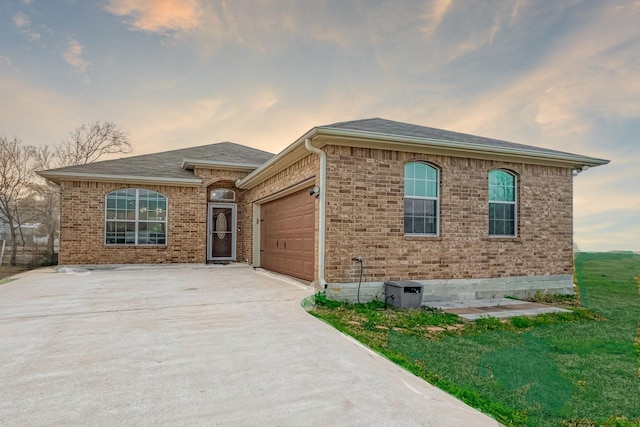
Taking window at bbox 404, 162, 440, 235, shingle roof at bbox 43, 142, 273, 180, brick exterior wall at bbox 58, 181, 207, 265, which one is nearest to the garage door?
window at bbox 404, 162, 440, 235

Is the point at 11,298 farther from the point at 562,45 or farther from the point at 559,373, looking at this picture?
the point at 562,45

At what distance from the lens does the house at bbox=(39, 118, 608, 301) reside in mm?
7594

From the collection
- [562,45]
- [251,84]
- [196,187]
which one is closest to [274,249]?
[196,187]

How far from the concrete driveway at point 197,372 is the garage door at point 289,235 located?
2648mm

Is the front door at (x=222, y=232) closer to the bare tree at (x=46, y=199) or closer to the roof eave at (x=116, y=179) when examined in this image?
the roof eave at (x=116, y=179)

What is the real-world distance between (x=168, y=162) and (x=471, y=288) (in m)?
12.1

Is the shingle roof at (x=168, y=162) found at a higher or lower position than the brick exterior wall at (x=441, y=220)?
higher

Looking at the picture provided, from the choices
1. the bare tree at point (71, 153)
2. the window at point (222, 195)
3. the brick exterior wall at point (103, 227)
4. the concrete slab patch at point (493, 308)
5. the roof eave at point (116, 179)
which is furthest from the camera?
the bare tree at point (71, 153)

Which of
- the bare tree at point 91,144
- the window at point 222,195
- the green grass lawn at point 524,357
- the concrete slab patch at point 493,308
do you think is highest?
the bare tree at point 91,144

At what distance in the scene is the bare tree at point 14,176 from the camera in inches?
846

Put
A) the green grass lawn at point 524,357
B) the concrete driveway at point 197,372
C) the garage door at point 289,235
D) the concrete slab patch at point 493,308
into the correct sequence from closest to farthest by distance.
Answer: the concrete driveway at point 197,372, the green grass lawn at point 524,357, the concrete slab patch at point 493,308, the garage door at point 289,235

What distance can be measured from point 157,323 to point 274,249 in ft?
21.1

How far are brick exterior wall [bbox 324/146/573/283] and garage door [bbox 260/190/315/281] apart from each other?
1.06 m

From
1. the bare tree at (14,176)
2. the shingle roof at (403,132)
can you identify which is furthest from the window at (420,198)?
the bare tree at (14,176)
